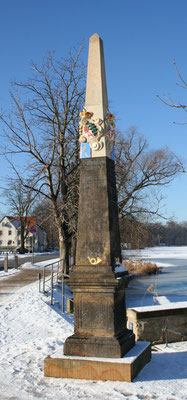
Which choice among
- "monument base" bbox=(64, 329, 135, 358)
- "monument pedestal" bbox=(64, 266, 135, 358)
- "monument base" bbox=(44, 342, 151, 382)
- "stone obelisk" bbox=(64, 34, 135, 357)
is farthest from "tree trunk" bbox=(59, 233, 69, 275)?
"monument base" bbox=(44, 342, 151, 382)

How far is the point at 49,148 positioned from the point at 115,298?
13.2m

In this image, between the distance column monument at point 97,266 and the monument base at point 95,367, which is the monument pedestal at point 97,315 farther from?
the monument base at point 95,367

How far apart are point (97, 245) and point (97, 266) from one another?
30 cm

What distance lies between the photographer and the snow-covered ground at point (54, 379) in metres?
4.62

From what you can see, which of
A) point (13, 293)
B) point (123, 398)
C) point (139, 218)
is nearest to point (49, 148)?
point (139, 218)

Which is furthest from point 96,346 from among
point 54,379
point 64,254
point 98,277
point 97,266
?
point 64,254

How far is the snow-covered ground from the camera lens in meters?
4.62

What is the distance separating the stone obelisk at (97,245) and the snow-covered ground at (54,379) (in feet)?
1.66

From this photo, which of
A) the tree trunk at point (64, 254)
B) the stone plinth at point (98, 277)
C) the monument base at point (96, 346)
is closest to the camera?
the monument base at point (96, 346)

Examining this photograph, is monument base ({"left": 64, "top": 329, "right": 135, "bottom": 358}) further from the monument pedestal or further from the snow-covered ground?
the snow-covered ground

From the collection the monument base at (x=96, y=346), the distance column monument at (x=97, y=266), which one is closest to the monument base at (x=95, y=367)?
the distance column monument at (x=97, y=266)

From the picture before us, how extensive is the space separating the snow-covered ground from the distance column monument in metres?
0.22

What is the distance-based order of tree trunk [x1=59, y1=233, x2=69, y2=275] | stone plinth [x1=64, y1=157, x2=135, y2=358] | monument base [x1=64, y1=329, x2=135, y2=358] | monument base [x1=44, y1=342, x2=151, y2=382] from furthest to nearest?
tree trunk [x1=59, y1=233, x2=69, y2=275]
stone plinth [x1=64, y1=157, x2=135, y2=358]
monument base [x1=64, y1=329, x2=135, y2=358]
monument base [x1=44, y1=342, x2=151, y2=382]

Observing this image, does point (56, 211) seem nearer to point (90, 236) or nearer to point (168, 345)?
point (168, 345)
